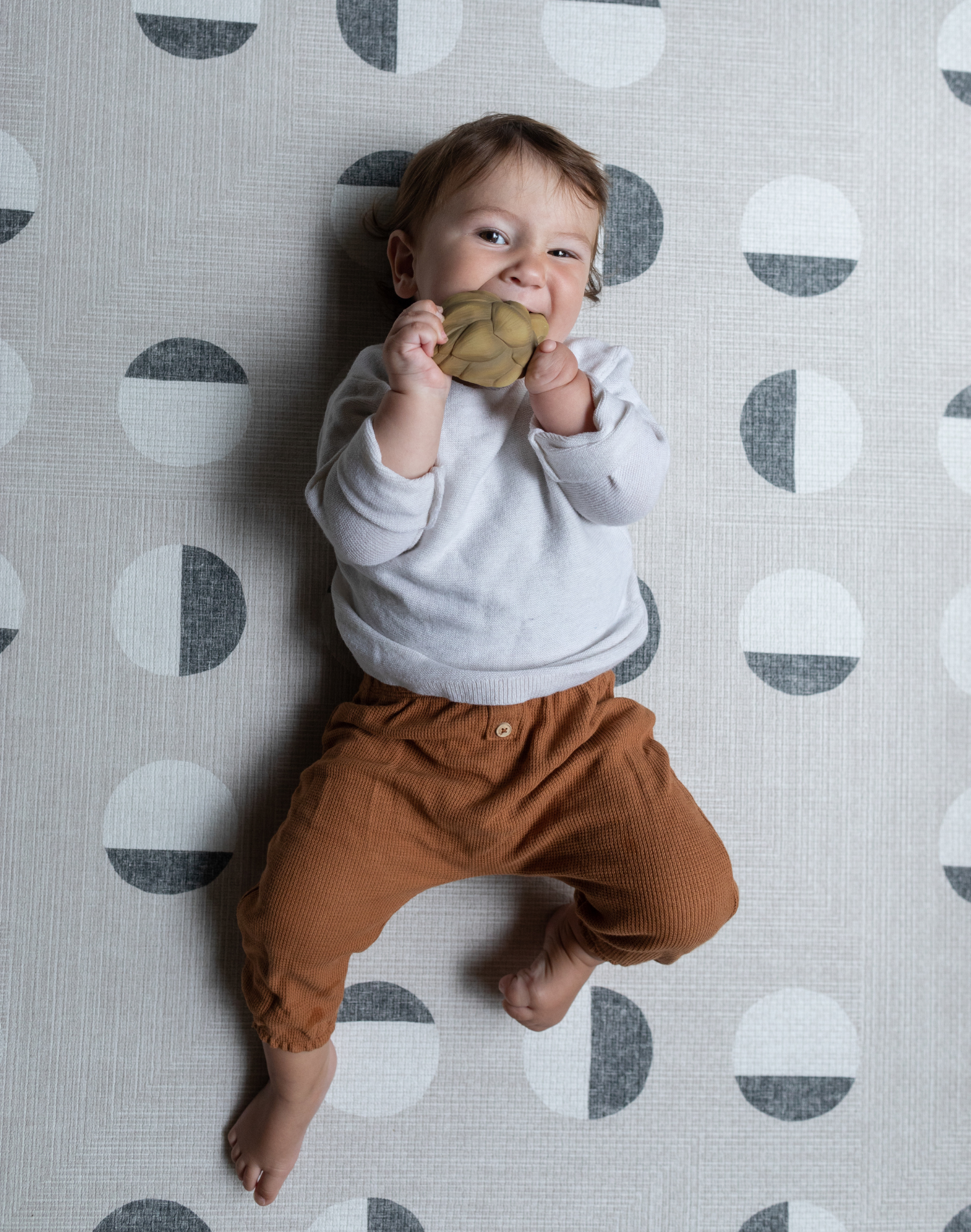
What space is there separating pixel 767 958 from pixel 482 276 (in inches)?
26.7

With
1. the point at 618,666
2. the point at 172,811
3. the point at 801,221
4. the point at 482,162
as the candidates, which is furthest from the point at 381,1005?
the point at 801,221

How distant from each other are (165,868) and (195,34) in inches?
30.5

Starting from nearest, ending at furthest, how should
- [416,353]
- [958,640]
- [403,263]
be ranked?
[416,353] < [403,263] < [958,640]

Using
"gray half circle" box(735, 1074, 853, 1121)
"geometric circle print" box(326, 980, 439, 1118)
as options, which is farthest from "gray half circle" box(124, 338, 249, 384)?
"gray half circle" box(735, 1074, 853, 1121)

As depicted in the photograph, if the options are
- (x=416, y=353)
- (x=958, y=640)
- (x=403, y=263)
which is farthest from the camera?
(x=958, y=640)

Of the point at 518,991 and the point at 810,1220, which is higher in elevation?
the point at 518,991

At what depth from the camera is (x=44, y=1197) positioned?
0.86 metres

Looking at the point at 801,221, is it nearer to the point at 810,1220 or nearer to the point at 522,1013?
the point at 522,1013

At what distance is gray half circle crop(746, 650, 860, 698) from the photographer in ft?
3.03

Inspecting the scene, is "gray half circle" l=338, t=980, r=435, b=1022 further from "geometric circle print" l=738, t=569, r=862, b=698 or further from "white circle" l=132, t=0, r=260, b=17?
"white circle" l=132, t=0, r=260, b=17

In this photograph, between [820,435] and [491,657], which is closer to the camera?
[491,657]

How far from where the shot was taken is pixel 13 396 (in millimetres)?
880

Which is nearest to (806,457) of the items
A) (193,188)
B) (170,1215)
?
(193,188)

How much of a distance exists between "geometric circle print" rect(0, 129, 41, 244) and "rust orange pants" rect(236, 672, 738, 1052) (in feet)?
1.85
